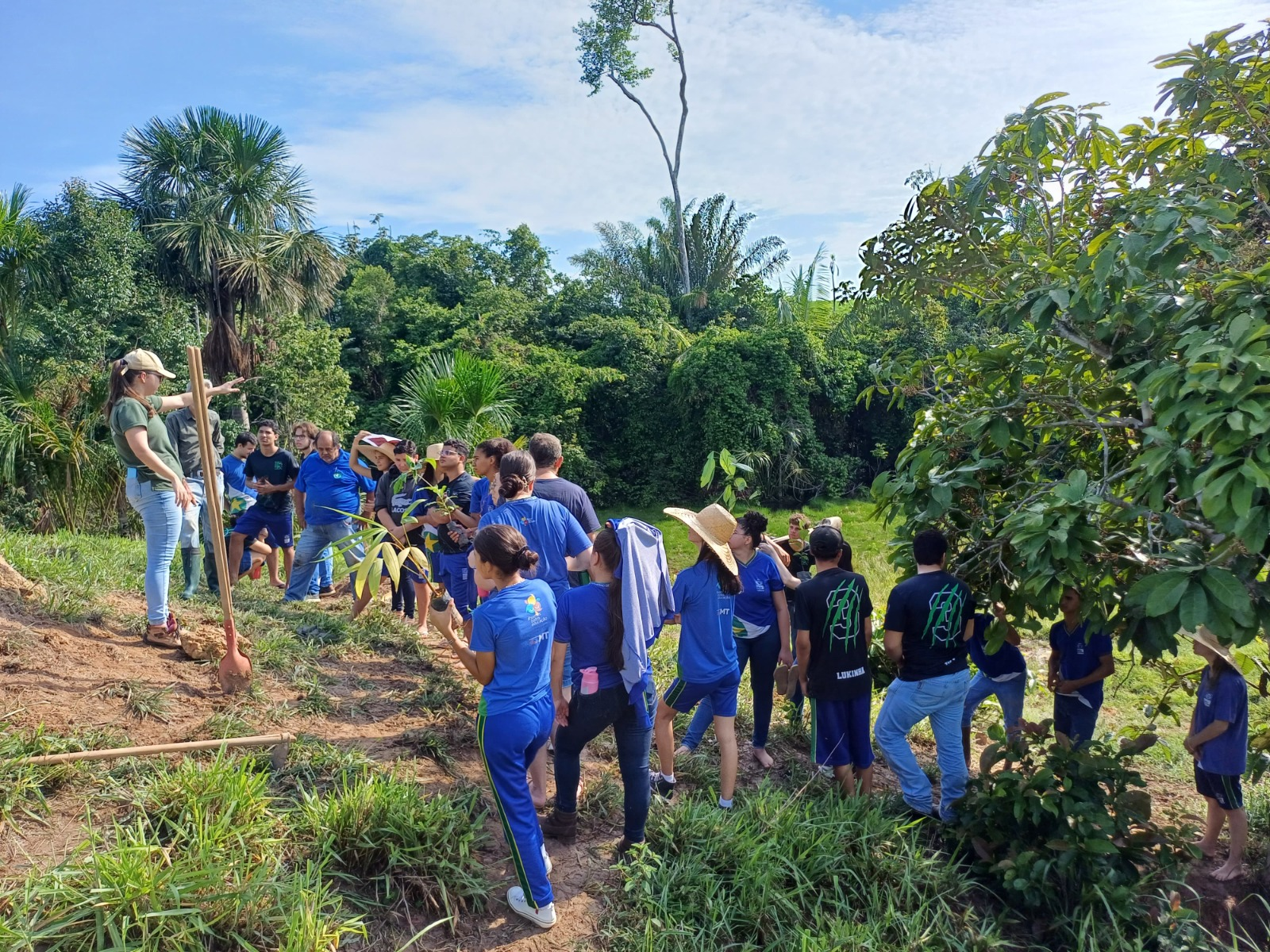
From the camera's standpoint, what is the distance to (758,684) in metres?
5.82

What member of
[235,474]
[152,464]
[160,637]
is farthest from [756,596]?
[235,474]

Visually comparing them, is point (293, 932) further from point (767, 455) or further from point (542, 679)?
point (767, 455)

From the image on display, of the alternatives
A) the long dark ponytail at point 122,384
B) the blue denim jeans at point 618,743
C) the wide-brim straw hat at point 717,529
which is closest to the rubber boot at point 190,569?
the long dark ponytail at point 122,384

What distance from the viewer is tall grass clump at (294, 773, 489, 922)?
12.0ft

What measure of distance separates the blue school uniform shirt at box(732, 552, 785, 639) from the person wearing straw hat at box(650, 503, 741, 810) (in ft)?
2.17

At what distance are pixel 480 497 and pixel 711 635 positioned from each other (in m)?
1.88

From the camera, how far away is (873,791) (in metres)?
5.60

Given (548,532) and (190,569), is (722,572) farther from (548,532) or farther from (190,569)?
(190,569)

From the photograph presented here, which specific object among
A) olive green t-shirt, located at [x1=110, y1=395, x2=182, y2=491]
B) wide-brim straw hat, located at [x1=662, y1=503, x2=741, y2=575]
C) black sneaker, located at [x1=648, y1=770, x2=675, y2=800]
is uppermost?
olive green t-shirt, located at [x1=110, y1=395, x2=182, y2=491]

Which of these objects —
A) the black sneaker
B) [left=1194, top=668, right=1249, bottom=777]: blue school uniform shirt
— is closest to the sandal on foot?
the black sneaker

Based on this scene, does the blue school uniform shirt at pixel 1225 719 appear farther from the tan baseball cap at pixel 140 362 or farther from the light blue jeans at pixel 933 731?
the tan baseball cap at pixel 140 362

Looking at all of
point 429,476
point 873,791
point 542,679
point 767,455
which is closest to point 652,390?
point 767,455

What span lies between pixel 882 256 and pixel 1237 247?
2.15 metres

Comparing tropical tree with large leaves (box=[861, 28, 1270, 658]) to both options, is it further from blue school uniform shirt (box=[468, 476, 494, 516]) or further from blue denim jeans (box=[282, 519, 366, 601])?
blue denim jeans (box=[282, 519, 366, 601])
